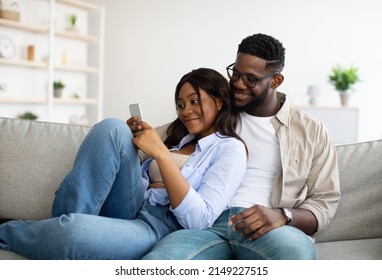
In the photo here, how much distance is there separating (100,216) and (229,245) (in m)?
0.35

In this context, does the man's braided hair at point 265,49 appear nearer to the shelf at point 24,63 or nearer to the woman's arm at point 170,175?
the woman's arm at point 170,175

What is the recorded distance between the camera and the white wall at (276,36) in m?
5.66

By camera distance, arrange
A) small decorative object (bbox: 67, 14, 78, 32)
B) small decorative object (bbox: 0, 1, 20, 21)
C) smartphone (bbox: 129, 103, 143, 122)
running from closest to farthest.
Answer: smartphone (bbox: 129, 103, 143, 122)
small decorative object (bbox: 0, 1, 20, 21)
small decorative object (bbox: 67, 14, 78, 32)

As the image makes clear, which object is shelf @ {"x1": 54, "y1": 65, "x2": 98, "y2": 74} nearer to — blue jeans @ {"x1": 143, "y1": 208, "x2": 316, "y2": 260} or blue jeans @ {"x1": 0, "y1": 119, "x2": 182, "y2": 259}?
blue jeans @ {"x1": 0, "y1": 119, "x2": 182, "y2": 259}

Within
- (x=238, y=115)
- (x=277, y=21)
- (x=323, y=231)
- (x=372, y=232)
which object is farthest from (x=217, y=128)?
(x=277, y=21)

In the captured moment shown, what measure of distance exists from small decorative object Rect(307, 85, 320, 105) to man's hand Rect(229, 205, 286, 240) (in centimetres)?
431

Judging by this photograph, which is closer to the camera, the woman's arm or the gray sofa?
the woman's arm

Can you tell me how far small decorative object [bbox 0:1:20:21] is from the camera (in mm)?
4770

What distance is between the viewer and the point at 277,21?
223 inches

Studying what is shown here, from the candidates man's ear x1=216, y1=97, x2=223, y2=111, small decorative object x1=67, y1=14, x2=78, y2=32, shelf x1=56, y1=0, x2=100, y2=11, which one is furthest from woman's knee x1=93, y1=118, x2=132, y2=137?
small decorative object x1=67, y1=14, x2=78, y2=32

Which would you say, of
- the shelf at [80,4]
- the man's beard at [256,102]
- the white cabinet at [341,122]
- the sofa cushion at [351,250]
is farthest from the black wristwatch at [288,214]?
the shelf at [80,4]
